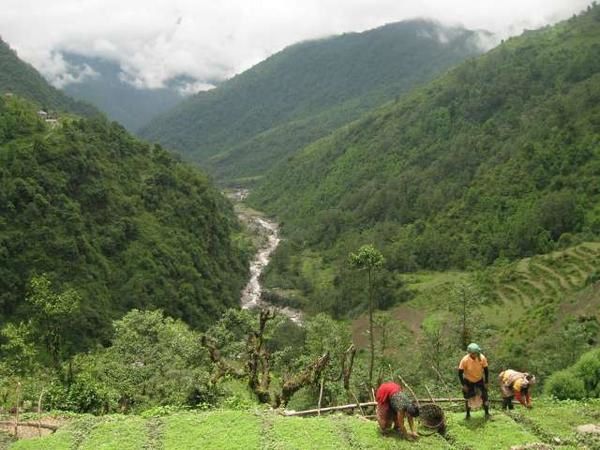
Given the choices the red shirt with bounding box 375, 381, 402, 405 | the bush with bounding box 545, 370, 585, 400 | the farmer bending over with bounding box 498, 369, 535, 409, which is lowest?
the bush with bounding box 545, 370, 585, 400

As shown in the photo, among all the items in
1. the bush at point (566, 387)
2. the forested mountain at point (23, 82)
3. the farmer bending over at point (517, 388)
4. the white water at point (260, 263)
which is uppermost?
the forested mountain at point (23, 82)

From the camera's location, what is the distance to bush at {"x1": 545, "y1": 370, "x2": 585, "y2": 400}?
27.1 meters

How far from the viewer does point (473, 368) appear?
18984 mm

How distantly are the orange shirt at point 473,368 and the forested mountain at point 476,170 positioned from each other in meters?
78.3

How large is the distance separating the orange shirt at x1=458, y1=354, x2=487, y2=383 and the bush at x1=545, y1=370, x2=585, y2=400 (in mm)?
9924

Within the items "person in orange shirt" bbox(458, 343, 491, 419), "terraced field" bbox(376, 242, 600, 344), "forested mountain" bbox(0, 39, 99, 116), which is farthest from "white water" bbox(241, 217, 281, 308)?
"person in orange shirt" bbox(458, 343, 491, 419)

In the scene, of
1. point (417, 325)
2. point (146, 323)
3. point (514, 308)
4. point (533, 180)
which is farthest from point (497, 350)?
point (533, 180)

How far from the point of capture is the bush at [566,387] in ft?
89.0

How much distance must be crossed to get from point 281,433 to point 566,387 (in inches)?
623

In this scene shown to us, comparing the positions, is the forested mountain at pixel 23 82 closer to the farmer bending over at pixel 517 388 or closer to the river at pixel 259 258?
the river at pixel 259 258

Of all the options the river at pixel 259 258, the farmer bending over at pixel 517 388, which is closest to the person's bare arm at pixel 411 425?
the farmer bending over at pixel 517 388

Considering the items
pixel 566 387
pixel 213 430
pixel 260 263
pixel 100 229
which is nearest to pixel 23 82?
pixel 260 263

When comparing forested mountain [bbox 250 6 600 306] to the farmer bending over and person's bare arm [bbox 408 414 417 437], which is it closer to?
the farmer bending over

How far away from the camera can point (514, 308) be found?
7456cm
